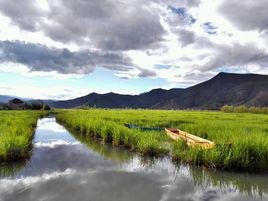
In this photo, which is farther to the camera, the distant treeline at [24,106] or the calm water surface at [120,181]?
the distant treeline at [24,106]

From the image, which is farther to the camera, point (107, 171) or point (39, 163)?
point (39, 163)

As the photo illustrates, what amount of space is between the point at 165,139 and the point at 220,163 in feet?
25.2

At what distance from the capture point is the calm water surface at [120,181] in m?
8.41

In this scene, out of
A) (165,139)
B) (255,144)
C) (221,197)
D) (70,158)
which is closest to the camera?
(221,197)

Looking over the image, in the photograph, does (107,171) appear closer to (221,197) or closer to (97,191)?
(97,191)

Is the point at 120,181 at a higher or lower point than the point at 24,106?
lower

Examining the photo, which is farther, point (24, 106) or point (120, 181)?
point (24, 106)

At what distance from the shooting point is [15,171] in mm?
10812

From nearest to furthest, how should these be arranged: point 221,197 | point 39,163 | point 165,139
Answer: point 221,197, point 39,163, point 165,139

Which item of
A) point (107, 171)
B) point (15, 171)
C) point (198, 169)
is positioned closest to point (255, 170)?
point (198, 169)

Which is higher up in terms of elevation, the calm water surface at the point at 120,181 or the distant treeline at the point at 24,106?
the distant treeline at the point at 24,106

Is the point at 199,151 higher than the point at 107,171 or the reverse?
higher

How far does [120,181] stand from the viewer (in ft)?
32.7

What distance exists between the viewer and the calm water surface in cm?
841
